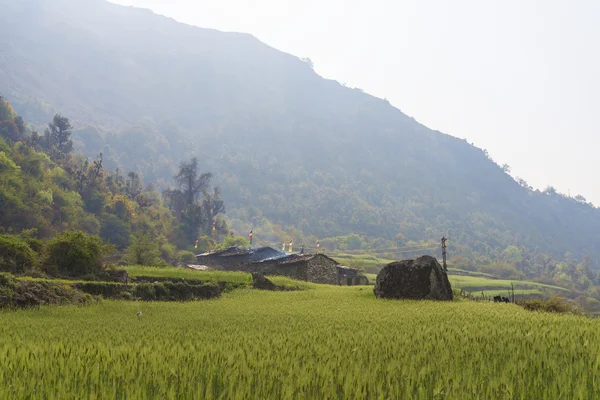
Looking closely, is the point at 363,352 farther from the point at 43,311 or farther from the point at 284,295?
the point at 284,295

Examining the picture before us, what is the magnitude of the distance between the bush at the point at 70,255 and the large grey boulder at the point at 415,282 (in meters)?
19.2

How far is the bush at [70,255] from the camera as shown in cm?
3034

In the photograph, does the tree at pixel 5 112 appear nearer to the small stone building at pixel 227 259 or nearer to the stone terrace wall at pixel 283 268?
the small stone building at pixel 227 259

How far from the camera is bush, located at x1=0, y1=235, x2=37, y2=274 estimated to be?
2658 cm

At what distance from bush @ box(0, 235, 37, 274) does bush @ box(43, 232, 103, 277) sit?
1386 mm

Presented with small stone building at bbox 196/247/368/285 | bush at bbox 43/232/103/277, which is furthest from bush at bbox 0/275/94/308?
small stone building at bbox 196/247/368/285

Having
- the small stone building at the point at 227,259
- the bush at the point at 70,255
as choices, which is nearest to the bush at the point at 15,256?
the bush at the point at 70,255

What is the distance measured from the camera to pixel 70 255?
100 feet

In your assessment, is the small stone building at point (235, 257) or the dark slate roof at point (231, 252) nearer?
the small stone building at point (235, 257)

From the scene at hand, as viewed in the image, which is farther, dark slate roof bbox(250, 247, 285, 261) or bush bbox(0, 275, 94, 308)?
dark slate roof bbox(250, 247, 285, 261)

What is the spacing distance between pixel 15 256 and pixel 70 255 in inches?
131

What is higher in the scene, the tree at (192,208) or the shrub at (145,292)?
the tree at (192,208)

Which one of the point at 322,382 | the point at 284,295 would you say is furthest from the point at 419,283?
the point at 322,382

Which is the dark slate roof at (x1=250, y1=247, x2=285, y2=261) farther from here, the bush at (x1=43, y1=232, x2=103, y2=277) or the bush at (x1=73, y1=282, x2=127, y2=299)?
the bush at (x1=73, y1=282, x2=127, y2=299)
